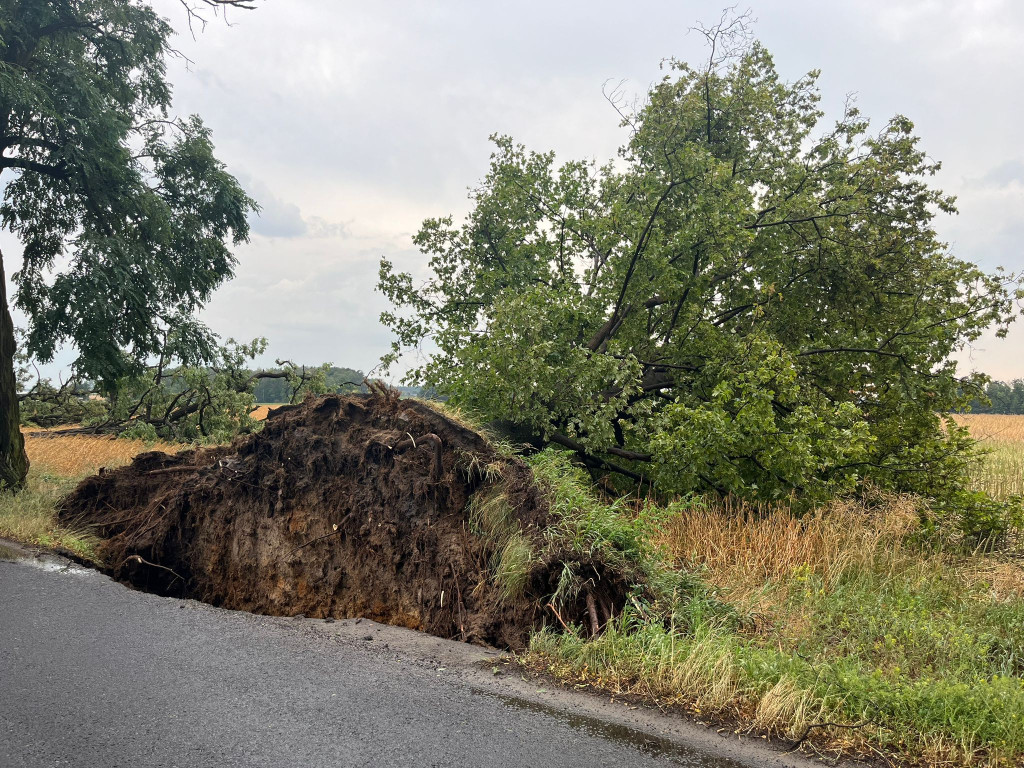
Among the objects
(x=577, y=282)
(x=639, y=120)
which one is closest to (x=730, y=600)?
(x=577, y=282)

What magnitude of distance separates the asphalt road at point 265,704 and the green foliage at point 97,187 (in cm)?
859

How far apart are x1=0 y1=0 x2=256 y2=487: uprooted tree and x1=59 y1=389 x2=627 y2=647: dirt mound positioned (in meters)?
4.47

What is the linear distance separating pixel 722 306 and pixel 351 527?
896 centimetres

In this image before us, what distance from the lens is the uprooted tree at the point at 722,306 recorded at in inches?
416

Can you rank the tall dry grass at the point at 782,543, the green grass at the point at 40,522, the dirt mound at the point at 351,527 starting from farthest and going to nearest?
1. the green grass at the point at 40,522
2. the tall dry grass at the point at 782,543
3. the dirt mound at the point at 351,527

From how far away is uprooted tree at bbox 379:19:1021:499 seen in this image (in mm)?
10570

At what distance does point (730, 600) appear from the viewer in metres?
5.85

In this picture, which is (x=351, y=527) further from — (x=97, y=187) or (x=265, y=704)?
(x=97, y=187)

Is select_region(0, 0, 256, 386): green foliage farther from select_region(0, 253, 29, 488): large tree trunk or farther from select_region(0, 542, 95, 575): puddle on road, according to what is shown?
select_region(0, 542, 95, 575): puddle on road

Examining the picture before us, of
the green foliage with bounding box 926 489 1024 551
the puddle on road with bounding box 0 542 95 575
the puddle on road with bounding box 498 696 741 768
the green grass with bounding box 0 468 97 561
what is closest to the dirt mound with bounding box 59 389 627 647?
the green grass with bounding box 0 468 97 561

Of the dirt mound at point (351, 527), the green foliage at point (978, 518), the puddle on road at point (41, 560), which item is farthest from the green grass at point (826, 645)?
the puddle on road at point (41, 560)

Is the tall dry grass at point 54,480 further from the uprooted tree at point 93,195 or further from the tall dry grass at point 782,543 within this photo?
the tall dry grass at point 782,543

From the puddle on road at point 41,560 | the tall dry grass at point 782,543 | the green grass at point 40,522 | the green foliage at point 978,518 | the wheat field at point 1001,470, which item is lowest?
the puddle on road at point 41,560

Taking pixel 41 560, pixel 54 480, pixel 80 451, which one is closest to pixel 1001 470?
pixel 41 560
